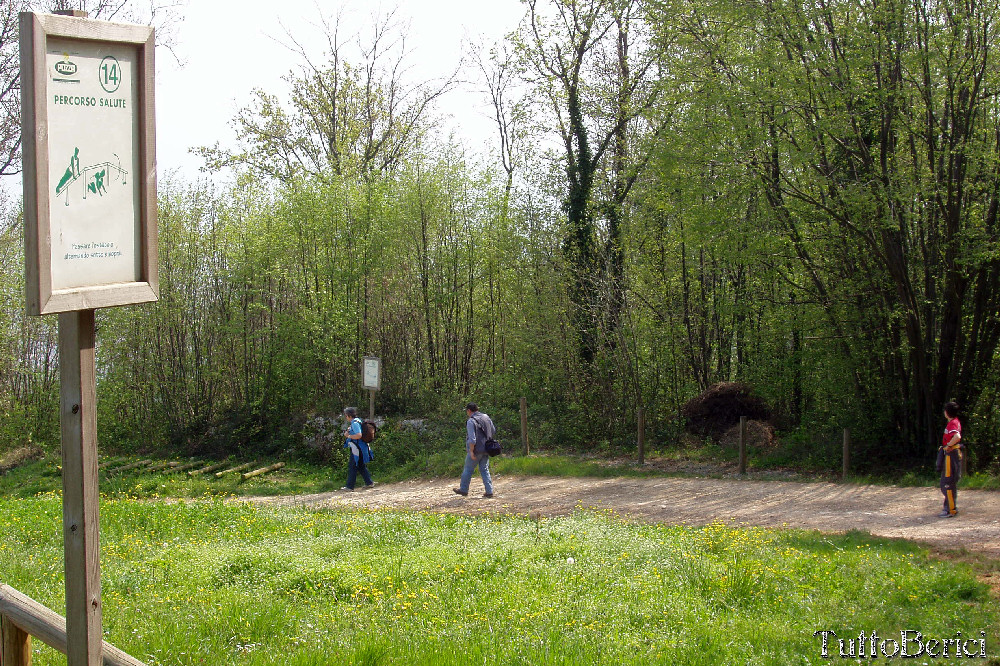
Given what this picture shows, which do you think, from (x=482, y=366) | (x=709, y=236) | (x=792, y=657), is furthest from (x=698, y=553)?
(x=482, y=366)

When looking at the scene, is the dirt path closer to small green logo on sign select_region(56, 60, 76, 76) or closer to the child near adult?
the child near adult

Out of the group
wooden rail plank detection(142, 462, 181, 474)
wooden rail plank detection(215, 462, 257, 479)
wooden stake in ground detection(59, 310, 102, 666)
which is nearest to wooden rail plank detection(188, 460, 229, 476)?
wooden rail plank detection(215, 462, 257, 479)

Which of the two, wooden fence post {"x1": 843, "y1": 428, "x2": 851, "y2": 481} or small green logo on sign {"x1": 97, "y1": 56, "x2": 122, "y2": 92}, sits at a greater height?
small green logo on sign {"x1": 97, "y1": 56, "x2": 122, "y2": 92}

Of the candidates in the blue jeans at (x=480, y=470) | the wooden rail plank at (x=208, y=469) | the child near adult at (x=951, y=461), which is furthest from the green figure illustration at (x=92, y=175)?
the wooden rail plank at (x=208, y=469)

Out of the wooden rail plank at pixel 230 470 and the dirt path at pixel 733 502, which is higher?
the dirt path at pixel 733 502

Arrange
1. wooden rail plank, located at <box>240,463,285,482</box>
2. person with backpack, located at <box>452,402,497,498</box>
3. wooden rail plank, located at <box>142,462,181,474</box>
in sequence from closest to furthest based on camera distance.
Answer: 1. person with backpack, located at <box>452,402,497,498</box>
2. wooden rail plank, located at <box>240,463,285,482</box>
3. wooden rail plank, located at <box>142,462,181,474</box>

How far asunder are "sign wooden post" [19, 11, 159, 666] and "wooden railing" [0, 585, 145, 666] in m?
0.41

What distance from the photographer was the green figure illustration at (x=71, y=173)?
10.3ft

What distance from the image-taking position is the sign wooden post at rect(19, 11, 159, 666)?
10.1 feet

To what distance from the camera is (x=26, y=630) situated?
3973 millimetres

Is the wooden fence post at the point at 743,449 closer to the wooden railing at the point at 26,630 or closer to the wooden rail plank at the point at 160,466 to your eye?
the wooden rail plank at the point at 160,466

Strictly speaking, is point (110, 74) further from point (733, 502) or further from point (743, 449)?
point (743, 449)

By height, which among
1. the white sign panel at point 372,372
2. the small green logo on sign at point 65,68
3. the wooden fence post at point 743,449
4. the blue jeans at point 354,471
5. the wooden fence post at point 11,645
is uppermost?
the small green logo on sign at point 65,68

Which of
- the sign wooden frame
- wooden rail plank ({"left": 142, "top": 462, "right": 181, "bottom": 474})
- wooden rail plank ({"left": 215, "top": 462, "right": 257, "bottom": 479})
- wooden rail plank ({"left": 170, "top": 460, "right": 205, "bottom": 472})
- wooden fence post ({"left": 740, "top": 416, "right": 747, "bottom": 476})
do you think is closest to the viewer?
the sign wooden frame
